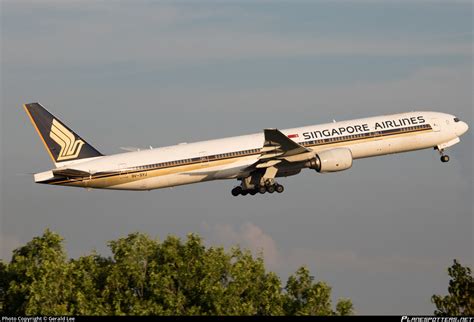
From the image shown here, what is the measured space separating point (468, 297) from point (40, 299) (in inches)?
1201

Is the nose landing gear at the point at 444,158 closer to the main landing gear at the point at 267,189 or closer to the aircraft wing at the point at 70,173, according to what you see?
the main landing gear at the point at 267,189

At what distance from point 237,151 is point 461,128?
21.2 m

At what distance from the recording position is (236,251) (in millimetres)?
77312

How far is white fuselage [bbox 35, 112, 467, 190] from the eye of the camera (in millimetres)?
76938

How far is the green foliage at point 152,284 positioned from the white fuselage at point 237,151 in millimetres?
5048

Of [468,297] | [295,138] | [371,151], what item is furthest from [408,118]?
[468,297]

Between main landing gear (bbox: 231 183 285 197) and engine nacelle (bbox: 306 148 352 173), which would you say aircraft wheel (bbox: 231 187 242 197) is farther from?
engine nacelle (bbox: 306 148 352 173)

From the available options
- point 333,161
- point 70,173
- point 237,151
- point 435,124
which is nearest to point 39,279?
point 70,173

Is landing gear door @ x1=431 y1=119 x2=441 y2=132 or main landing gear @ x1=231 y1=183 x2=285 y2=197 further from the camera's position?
landing gear door @ x1=431 y1=119 x2=441 y2=132

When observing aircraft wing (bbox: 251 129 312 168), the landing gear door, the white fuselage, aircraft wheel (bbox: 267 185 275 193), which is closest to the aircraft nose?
the white fuselage

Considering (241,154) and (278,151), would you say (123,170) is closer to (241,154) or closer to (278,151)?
(241,154)

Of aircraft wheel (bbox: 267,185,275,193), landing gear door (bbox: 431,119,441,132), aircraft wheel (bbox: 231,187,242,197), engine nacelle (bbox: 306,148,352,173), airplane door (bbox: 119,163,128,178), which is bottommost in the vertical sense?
airplane door (bbox: 119,163,128,178)

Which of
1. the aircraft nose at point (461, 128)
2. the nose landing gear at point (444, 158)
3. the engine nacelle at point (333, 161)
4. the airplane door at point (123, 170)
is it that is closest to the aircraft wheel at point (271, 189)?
the engine nacelle at point (333, 161)

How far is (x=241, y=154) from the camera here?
263 feet
